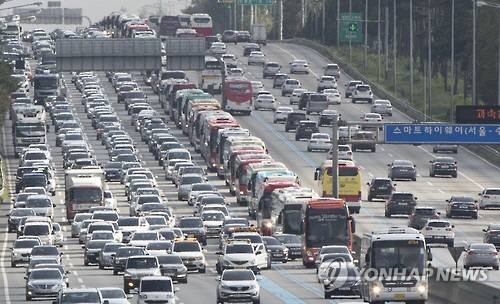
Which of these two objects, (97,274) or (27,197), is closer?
(97,274)

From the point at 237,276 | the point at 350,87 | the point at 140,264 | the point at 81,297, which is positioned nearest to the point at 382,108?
the point at 350,87

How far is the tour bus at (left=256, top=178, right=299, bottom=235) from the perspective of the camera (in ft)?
309

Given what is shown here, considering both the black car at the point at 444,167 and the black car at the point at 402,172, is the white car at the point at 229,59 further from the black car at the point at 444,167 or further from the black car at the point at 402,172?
the black car at the point at 402,172

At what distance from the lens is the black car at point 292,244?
86.2 meters

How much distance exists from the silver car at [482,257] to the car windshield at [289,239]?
1114 cm

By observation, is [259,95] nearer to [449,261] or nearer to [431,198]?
[431,198]

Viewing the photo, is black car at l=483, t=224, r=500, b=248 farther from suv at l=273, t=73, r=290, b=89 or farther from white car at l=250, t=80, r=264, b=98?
suv at l=273, t=73, r=290, b=89

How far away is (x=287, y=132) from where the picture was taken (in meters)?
146

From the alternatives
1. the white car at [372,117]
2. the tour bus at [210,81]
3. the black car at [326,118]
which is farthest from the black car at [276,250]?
the tour bus at [210,81]

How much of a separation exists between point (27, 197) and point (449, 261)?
1159 inches

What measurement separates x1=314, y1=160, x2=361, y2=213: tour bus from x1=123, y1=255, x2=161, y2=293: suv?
34938 mm

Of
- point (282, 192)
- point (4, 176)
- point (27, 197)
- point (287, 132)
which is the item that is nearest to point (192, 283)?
point (282, 192)

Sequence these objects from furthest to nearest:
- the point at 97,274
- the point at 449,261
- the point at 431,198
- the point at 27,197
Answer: the point at 431,198 < the point at 27,197 < the point at 449,261 < the point at 97,274

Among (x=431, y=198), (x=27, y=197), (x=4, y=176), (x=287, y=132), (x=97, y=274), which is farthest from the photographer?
(x=287, y=132)
